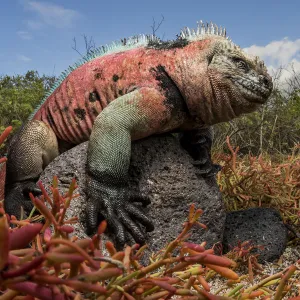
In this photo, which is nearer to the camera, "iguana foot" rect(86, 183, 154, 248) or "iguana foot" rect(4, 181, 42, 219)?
"iguana foot" rect(86, 183, 154, 248)

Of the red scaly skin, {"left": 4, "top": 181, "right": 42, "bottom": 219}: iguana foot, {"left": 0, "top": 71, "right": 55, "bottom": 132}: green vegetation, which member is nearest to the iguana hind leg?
{"left": 4, "top": 181, "right": 42, "bottom": 219}: iguana foot

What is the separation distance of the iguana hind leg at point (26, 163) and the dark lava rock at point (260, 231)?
1.19 meters

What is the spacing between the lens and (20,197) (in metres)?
2.40

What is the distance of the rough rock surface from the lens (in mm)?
2268

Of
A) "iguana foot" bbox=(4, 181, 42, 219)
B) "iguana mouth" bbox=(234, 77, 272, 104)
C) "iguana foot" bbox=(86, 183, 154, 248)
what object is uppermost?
"iguana mouth" bbox=(234, 77, 272, 104)

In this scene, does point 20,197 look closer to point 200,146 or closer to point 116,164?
point 116,164

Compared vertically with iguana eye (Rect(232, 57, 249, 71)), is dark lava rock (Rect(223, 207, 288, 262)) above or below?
below

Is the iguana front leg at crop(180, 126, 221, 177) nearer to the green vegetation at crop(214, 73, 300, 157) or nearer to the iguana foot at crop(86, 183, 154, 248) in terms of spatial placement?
the iguana foot at crop(86, 183, 154, 248)

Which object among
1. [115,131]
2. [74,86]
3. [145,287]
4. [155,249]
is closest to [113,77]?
[74,86]

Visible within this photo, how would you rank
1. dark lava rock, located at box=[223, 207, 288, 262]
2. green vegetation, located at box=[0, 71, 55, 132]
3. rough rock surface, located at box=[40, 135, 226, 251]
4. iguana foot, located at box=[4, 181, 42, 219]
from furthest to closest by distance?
green vegetation, located at box=[0, 71, 55, 132]
dark lava rock, located at box=[223, 207, 288, 262]
iguana foot, located at box=[4, 181, 42, 219]
rough rock surface, located at box=[40, 135, 226, 251]

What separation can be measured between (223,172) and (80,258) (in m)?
3.09

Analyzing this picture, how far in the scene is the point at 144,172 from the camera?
236 centimetres

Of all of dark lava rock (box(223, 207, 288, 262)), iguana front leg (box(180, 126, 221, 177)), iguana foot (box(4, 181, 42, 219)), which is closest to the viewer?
iguana foot (box(4, 181, 42, 219))

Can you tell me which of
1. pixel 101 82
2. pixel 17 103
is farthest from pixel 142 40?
pixel 17 103
